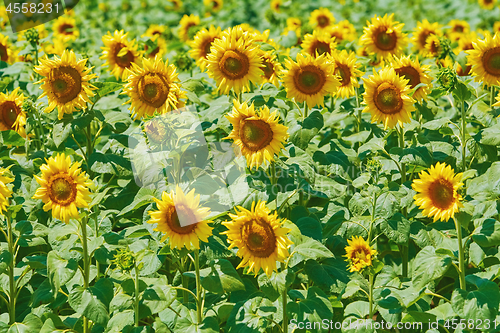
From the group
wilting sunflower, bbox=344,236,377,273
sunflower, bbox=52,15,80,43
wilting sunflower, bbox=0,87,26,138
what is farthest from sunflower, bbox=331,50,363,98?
sunflower, bbox=52,15,80,43

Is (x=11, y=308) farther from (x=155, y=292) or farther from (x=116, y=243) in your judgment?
(x=155, y=292)

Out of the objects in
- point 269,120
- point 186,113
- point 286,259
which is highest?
point 186,113

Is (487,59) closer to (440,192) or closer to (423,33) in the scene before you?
(440,192)

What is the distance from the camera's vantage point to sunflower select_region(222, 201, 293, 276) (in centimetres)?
265

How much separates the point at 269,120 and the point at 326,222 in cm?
86

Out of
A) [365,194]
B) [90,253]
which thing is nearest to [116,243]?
[90,253]

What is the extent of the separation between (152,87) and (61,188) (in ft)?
2.80

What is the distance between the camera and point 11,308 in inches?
125

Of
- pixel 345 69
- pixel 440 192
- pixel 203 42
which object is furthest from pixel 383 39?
pixel 440 192

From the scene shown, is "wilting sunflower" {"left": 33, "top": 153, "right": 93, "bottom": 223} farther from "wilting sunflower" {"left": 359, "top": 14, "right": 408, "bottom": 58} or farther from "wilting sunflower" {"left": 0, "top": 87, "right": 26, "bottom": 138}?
"wilting sunflower" {"left": 359, "top": 14, "right": 408, "bottom": 58}

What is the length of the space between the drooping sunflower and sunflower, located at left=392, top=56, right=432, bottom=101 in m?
0.25

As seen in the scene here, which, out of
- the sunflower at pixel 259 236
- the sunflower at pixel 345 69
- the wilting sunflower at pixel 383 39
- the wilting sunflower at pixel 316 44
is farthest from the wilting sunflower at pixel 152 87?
the wilting sunflower at pixel 383 39

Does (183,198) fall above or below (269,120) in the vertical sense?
below

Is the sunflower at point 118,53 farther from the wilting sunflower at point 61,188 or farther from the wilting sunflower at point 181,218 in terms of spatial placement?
the wilting sunflower at point 181,218
